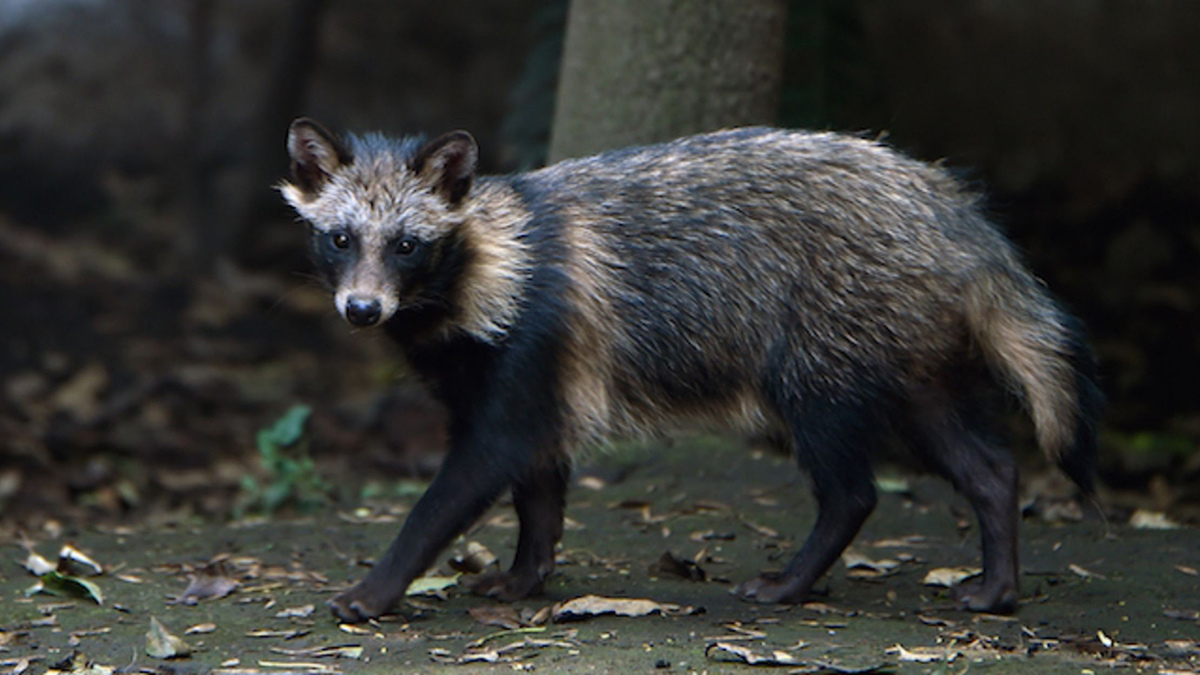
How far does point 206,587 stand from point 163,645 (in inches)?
33.0

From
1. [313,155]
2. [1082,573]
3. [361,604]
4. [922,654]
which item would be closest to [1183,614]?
[1082,573]

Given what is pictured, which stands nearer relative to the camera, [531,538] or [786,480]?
[531,538]

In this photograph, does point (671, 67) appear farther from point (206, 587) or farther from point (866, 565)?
point (206, 587)

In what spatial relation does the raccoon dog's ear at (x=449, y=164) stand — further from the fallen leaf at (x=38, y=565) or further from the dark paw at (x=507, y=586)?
the fallen leaf at (x=38, y=565)

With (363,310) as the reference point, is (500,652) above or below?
below

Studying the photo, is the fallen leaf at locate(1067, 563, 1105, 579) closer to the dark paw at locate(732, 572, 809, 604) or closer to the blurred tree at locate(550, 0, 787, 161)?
the dark paw at locate(732, 572, 809, 604)

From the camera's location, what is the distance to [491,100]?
41.8ft

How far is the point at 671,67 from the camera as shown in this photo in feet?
22.2

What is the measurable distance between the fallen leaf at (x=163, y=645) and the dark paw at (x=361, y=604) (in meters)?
0.51

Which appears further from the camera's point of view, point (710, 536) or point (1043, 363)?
point (710, 536)

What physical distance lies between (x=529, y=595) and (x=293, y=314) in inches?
293

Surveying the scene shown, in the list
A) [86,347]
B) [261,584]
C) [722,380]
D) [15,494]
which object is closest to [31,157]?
[86,347]

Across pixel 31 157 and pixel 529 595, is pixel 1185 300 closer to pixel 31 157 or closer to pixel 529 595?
pixel 529 595

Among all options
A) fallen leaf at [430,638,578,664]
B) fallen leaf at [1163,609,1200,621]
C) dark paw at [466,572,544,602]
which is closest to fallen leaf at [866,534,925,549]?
fallen leaf at [1163,609,1200,621]
